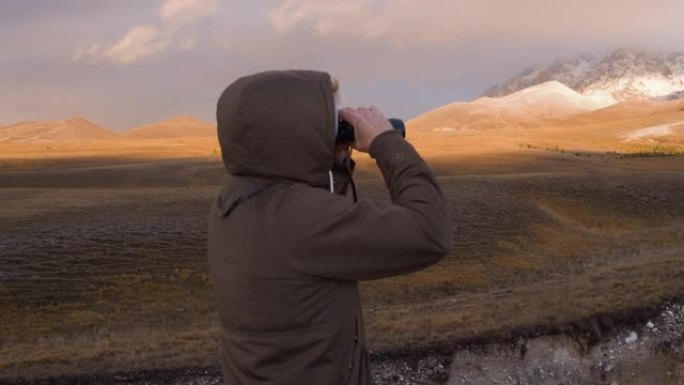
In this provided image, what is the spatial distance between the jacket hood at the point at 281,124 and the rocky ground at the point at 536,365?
7781 mm

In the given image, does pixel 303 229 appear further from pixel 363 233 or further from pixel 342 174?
pixel 342 174

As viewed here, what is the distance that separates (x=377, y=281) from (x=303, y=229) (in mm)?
15551

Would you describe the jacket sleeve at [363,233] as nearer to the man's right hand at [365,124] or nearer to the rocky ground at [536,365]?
the man's right hand at [365,124]

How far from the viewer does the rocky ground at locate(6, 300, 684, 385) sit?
10.6 m

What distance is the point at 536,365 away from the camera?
36.1 ft

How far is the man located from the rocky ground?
7.53 m

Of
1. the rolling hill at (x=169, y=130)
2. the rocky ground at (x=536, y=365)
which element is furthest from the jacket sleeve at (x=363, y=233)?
the rolling hill at (x=169, y=130)

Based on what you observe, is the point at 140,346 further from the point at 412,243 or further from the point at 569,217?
the point at 569,217

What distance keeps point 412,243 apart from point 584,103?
187852 millimetres

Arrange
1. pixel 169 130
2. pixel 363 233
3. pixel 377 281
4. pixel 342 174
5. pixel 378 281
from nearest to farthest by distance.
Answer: pixel 363 233, pixel 342 174, pixel 377 281, pixel 378 281, pixel 169 130

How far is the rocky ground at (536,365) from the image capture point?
34.8 feet

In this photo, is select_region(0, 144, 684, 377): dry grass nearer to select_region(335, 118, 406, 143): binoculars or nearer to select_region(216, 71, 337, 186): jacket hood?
select_region(335, 118, 406, 143): binoculars

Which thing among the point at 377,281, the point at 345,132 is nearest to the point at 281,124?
the point at 345,132

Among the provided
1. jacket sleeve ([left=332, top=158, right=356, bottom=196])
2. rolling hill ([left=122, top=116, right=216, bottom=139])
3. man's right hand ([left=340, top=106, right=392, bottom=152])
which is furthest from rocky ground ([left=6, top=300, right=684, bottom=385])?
rolling hill ([left=122, top=116, right=216, bottom=139])
